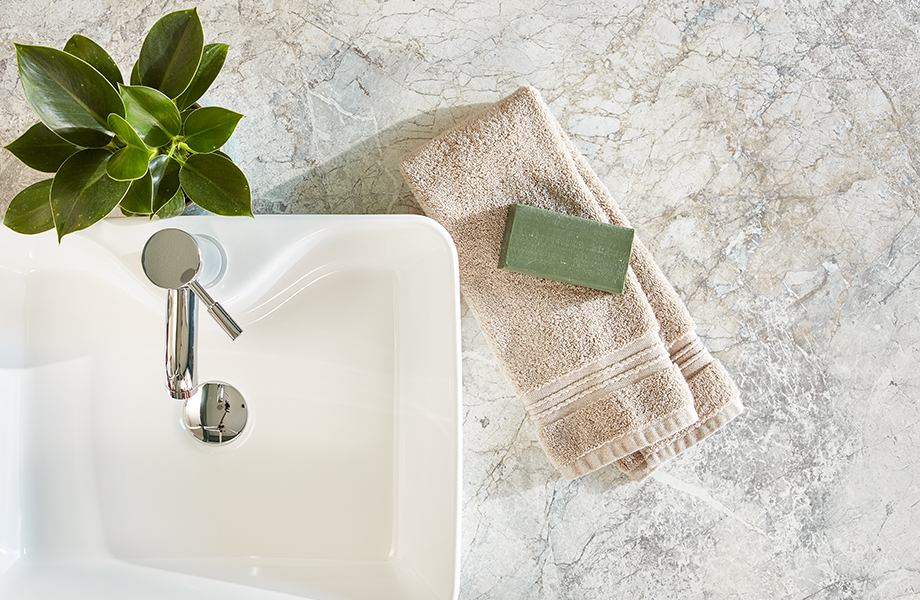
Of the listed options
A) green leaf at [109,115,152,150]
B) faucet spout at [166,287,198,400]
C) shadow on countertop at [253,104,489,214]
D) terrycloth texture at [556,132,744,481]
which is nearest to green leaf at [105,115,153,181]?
green leaf at [109,115,152,150]

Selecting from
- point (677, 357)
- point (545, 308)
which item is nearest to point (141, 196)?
point (545, 308)

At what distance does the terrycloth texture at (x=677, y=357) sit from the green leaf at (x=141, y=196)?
50cm

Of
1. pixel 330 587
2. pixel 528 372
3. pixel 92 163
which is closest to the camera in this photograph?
pixel 92 163

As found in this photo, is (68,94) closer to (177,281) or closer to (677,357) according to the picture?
(177,281)

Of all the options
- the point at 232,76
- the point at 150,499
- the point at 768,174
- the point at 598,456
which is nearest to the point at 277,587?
the point at 150,499

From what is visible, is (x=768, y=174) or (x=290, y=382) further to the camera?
(x=768, y=174)

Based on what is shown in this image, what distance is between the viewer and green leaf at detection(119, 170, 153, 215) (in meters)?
0.54

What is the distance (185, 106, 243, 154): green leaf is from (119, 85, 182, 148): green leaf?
0.04 ft

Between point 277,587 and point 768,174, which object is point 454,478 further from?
point 768,174

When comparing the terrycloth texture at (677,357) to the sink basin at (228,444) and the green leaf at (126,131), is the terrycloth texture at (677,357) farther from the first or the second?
the green leaf at (126,131)

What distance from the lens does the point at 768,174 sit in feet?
2.82

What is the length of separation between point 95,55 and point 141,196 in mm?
132

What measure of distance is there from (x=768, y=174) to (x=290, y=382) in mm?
721

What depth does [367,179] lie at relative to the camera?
0.83 metres
